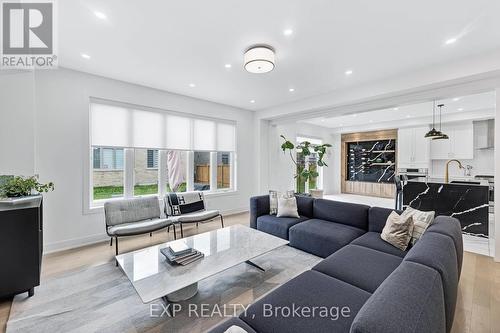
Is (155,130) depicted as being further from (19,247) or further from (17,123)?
(19,247)

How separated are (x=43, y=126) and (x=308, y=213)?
4.45 meters

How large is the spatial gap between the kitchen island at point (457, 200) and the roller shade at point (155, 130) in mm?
4234

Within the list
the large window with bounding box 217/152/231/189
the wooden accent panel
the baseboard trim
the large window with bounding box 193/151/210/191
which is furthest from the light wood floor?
the wooden accent panel

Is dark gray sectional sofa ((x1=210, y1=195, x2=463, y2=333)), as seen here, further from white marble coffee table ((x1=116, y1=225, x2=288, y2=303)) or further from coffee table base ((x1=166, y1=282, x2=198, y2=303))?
coffee table base ((x1=166, y1=282, x2=198, y2=303))

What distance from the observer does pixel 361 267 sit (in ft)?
6.31

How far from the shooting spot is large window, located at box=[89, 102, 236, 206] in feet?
12.9

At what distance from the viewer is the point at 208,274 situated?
1.95 meters

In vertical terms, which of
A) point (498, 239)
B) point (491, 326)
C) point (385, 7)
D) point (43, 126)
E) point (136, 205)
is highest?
point (385, 7)

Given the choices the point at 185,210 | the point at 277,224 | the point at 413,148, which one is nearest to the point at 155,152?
the point at 185,210

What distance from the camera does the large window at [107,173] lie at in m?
3.89

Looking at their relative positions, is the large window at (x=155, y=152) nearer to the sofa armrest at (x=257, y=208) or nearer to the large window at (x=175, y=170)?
the large window at (x=175, y=170)

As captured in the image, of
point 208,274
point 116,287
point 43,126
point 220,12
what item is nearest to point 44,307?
point 116,287

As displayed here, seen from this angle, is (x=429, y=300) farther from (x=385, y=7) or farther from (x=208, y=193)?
(x=208, y=193)

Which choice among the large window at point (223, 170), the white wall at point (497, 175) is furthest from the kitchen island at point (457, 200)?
the large window at point (223, 170)
